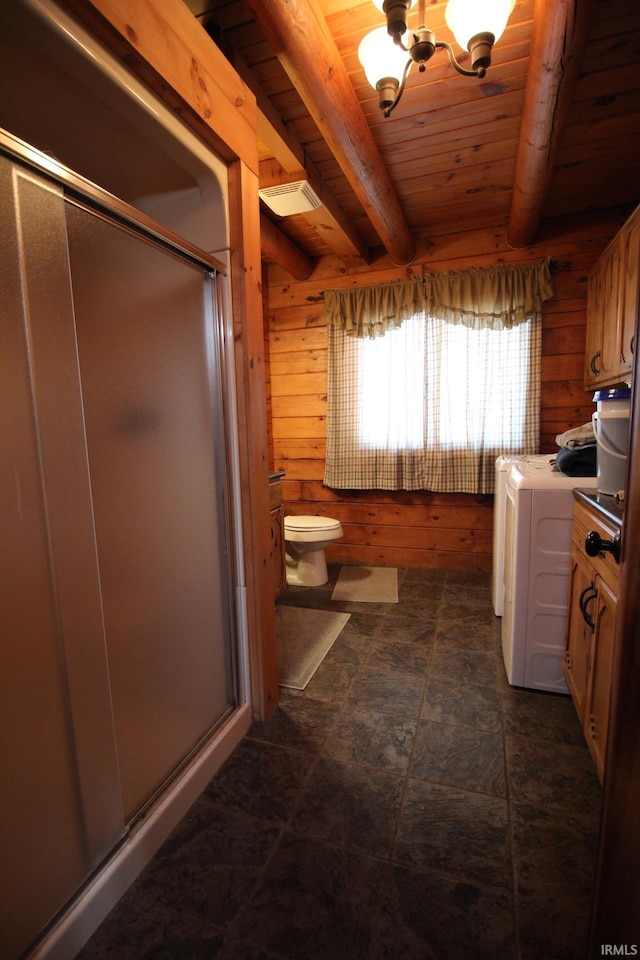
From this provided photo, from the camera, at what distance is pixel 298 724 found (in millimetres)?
1613

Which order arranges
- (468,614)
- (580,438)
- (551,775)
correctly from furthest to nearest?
(468,614) < (580,438) < (551,775)

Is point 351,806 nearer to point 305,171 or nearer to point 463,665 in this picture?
point 463,665

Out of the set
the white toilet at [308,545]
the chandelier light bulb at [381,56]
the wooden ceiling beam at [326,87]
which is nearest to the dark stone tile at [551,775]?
the white toilet at [308,545]

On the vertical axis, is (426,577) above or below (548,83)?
below

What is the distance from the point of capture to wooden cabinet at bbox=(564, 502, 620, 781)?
1.19m

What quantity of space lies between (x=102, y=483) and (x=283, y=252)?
251cm

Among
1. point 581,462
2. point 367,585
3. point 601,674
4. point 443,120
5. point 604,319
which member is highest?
point 443,120

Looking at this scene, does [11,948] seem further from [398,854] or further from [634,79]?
[634,79]

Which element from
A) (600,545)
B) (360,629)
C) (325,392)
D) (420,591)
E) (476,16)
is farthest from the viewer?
(325,392)

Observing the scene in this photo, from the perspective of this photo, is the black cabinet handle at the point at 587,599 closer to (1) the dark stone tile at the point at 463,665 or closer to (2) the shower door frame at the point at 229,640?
(1) the dark stone tile at the point at 463,665

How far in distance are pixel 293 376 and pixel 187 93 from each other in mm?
2385

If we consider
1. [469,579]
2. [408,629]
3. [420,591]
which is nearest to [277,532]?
[408,629]

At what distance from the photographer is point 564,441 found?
72.6 inches

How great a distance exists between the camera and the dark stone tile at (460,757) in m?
1.33
